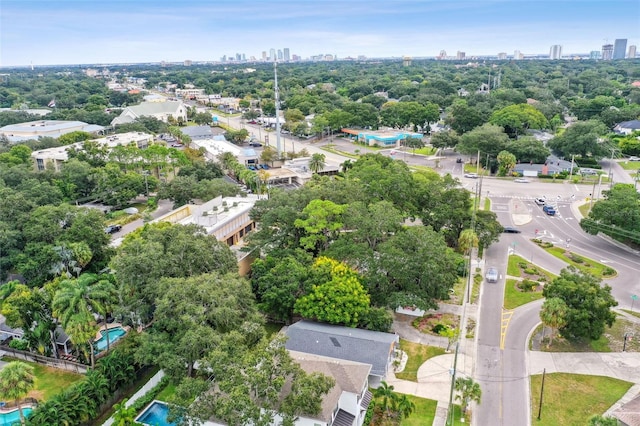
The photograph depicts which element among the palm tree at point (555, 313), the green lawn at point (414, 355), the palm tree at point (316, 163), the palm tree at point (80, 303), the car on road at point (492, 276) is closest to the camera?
the palm tree at point (80, 303)

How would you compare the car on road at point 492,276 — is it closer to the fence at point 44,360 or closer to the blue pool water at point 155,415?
the blue pool water at point 155,415

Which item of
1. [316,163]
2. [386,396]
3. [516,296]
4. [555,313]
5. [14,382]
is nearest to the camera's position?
[14,382]

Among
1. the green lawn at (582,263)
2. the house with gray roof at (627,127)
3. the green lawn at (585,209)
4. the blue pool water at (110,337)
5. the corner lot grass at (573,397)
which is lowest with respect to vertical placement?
the blue pool water at (110,337)

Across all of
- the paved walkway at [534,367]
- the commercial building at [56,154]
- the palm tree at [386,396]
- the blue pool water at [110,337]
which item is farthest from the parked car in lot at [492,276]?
the commercial building at [56,154]

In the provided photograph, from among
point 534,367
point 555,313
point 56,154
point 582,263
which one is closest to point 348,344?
point 534,367

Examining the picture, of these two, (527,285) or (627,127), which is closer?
(527,285)

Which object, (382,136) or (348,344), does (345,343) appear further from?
(382,136)

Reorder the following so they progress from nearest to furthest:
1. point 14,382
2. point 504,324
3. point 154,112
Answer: point 14,382
point 504,324
point 154,112
